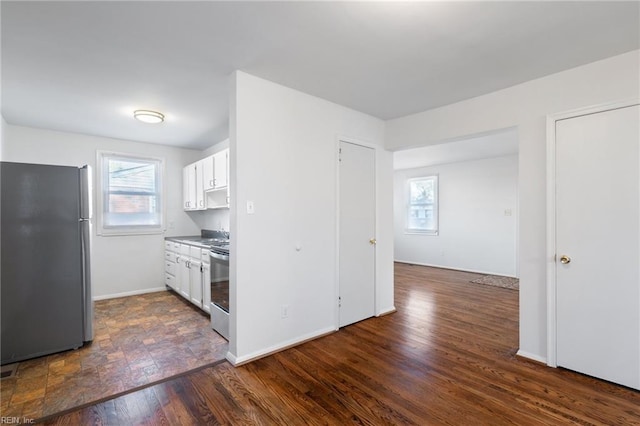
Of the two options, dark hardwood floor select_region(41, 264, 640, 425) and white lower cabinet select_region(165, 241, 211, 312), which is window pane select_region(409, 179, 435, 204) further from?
white lower cabinet select_region(165, 241, 211, 312)

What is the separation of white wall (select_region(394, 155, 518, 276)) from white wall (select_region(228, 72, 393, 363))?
4.32 meters

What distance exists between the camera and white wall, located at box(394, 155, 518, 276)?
6.28m

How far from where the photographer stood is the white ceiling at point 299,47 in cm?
184

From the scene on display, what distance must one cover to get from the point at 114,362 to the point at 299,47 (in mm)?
3109

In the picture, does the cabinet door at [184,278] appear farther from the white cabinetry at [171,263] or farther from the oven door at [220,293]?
the oven door at [220,293]

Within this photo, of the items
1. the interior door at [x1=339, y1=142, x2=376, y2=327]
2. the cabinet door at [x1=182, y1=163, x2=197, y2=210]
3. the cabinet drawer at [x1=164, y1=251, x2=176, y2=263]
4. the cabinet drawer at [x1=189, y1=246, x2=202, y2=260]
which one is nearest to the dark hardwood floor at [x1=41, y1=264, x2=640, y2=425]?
the interior door at [x1=339, y1=142, x2=376, y2=327]

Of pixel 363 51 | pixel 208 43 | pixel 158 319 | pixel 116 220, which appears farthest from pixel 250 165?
pixel 116 220

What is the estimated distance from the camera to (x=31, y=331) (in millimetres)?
2791

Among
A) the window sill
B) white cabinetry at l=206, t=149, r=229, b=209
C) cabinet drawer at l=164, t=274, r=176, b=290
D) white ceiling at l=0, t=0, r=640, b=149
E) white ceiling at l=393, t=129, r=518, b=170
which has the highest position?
white ceiling at l=0, t=0, r=640, b=149

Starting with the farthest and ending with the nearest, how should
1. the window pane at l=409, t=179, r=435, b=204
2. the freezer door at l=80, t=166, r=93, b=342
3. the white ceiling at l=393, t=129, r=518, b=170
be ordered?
the window pane at l=409, t=179, r=435, b=204 → the white ceiling at l=393, t=129, r=518, b=170 → the freezer door at l=80, t=166, r=93, b=342

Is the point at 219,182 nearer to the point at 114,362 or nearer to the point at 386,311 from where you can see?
the point at 114,362

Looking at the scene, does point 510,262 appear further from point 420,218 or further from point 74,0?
point 74,0

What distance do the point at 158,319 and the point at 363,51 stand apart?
3.80 m

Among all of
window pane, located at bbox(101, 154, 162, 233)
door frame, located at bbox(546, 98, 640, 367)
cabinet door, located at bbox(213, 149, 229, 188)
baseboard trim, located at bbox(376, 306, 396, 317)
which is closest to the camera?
door frame, located at bbox(546, 98, 640, 367)
